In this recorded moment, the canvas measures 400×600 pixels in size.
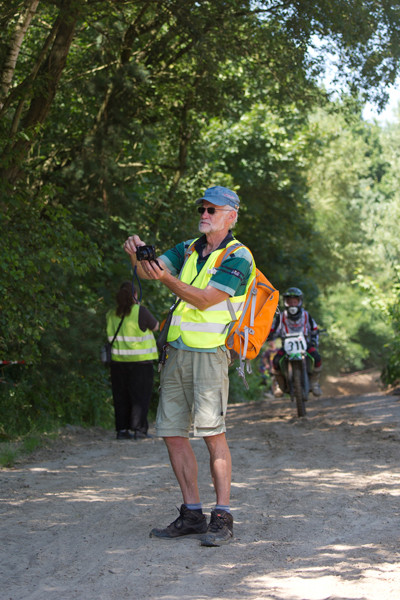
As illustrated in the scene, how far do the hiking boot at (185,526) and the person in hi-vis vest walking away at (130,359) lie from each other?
5.50m

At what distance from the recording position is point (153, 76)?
648 inches

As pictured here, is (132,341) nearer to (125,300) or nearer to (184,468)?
(125,300)

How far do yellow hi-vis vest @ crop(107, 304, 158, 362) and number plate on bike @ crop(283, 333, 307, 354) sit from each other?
8.41 feet

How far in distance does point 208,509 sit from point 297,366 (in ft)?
21.9

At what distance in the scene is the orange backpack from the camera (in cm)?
534

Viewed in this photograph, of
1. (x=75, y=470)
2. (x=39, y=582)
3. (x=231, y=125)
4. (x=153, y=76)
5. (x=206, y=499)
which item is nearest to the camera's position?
(x=39, y=582)

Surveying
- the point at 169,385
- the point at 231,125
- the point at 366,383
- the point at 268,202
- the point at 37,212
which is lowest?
the point at 366,383

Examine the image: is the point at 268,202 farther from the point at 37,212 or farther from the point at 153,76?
the point at 37,212

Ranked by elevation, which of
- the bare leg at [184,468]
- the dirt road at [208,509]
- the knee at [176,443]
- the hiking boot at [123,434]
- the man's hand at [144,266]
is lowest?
the hiking boot at [123,434]

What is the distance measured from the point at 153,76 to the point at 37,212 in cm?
728

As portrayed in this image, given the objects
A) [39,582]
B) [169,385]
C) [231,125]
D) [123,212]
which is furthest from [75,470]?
[231,125]

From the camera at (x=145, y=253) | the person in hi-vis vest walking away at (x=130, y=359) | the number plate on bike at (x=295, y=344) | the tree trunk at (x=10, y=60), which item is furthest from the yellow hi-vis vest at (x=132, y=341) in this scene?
the camera at (x=145, y=253)

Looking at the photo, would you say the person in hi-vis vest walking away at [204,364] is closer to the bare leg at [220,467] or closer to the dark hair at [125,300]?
the bare leg at [220,467]

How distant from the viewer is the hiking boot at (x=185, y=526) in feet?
17.4
